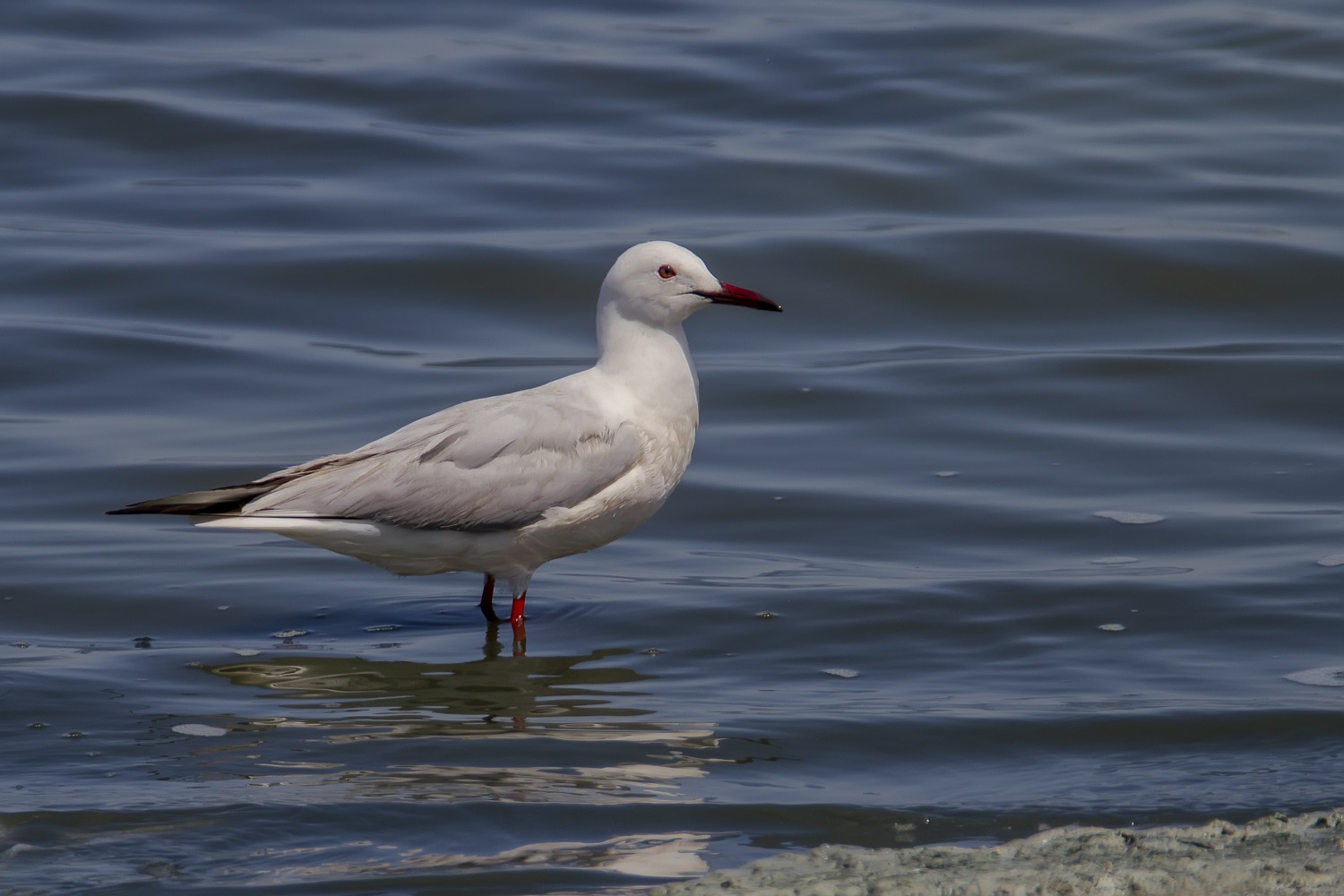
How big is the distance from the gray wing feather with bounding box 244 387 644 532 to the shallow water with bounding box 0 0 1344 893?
0.53 m

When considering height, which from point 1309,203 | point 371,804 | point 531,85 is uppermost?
point 531,85

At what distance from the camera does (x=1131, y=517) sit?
27.7 feet

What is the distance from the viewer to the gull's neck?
7.21 metres

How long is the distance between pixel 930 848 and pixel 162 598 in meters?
3.96

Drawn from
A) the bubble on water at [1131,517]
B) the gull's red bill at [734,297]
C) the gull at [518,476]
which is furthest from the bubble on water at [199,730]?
the bubble on water at [1131,517]

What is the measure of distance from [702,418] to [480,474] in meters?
3.37

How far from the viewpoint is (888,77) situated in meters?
17.0

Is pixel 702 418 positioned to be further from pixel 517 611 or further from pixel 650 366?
pixel 517 611

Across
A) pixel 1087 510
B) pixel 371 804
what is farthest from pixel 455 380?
pixel 371 804

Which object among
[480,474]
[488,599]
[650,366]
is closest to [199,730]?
[480,474]

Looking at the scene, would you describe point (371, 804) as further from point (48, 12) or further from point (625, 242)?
point (48, 12)

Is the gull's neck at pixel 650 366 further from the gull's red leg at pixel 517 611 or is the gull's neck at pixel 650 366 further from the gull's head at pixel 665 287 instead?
the gull's red leg at pixel 517 611

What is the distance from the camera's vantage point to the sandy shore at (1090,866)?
13.3ft

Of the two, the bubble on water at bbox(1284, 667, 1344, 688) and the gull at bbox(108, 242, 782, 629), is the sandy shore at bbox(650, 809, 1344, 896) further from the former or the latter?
the gull at bbox(108, 242, 782, 629)
